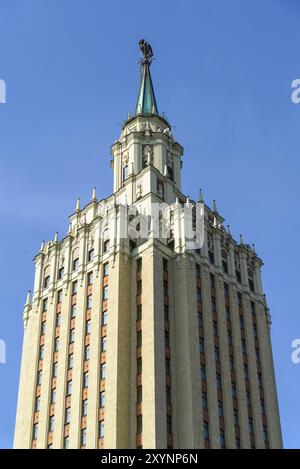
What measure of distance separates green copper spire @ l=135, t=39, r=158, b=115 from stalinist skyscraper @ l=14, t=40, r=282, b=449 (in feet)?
39.9

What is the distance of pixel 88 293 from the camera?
270 feet

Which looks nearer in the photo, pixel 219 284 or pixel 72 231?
pixel 219 284

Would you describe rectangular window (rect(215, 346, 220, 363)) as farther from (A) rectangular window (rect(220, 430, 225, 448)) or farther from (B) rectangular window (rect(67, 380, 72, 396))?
(B) rectangular window (rect(67, 380, 72, 396))

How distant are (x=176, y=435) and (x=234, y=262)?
2656cm

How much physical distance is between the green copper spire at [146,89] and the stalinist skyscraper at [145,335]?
12.2m

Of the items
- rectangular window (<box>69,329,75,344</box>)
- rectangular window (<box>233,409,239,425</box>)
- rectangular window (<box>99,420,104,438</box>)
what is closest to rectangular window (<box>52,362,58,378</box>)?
rectangular window (<box>69,329,75,344</box>)

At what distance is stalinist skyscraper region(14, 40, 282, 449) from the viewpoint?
71.1 meters

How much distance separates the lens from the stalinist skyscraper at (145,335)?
71062 mm

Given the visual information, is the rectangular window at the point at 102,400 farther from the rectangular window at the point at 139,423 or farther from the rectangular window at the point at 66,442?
the rectangular window at the point at 66,442

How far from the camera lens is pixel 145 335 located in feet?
243
